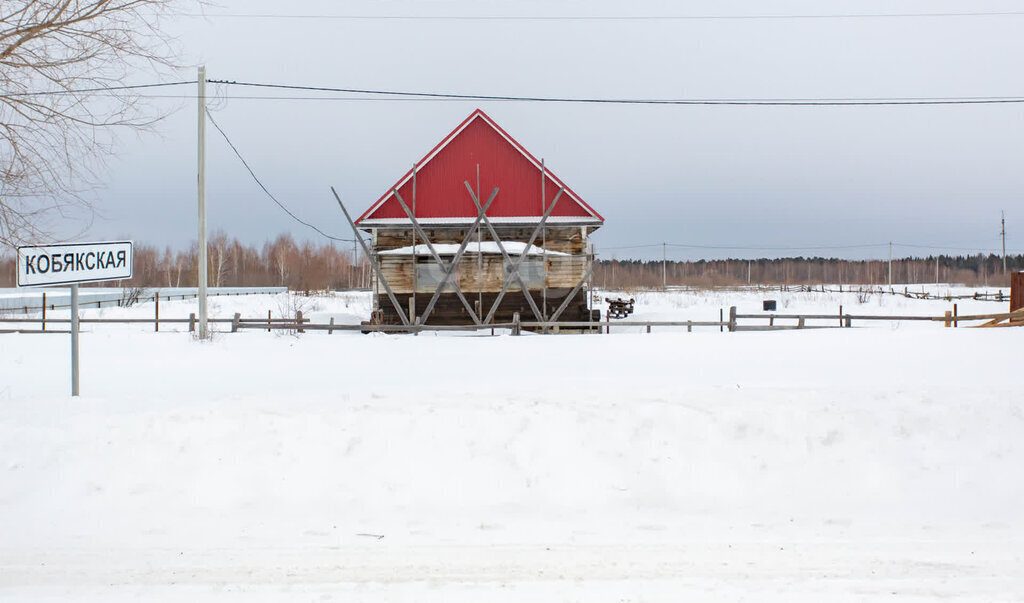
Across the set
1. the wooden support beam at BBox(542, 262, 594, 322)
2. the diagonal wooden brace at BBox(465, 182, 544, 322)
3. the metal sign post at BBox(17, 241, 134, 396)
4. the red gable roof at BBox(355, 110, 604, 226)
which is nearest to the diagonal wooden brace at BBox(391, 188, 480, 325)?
the red gable roof at BBox(355, 110, 604, 226)

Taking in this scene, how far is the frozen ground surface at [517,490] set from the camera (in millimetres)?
4215

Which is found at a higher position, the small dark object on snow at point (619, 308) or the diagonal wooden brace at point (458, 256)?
the diagonal wooden brace at point (458, 256)

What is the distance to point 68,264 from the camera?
23.7 feet

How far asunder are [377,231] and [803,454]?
1899 cm

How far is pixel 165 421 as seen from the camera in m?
6.75

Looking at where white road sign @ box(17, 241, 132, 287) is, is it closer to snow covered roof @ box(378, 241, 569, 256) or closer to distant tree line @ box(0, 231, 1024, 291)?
snow covered roof @ box(378, 241, 569, 256)

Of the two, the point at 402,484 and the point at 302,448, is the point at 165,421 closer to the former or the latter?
the point at 302,448

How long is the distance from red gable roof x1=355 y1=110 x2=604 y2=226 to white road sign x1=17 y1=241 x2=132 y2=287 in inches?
596

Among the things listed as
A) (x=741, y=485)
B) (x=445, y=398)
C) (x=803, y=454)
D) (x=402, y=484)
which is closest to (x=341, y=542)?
(x=402, y=484)

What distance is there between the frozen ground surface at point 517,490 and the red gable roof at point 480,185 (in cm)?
1397

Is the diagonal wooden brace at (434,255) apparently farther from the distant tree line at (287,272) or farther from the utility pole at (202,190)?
the distant tree line at (287,272)

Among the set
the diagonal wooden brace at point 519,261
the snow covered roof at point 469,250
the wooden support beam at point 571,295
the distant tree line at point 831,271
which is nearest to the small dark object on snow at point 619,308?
the wooden support beam at point 571,295

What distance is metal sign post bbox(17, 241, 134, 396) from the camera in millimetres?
7113

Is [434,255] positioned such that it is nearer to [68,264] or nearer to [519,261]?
[519,261]
